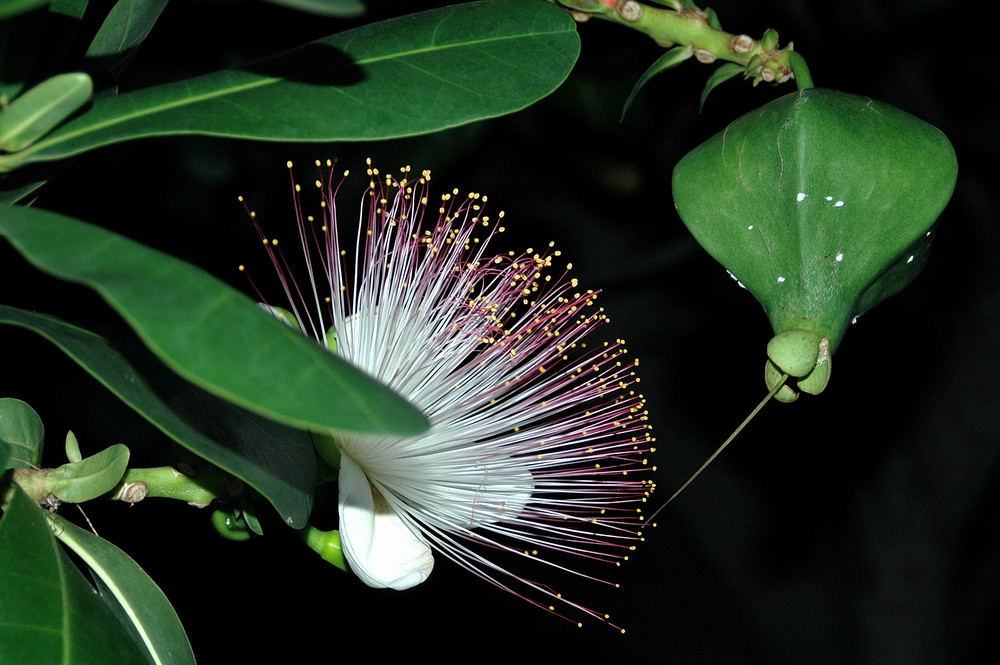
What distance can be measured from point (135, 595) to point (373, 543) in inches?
8.1

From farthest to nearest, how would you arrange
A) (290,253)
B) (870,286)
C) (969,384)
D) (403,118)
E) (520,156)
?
1. (969,384)
2. (520,156)
3. (290,253)
4. (870,286)
5. (403,118)

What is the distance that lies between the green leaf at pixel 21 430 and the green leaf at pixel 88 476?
4 cm

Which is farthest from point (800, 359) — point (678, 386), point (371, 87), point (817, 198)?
point (678, 386)

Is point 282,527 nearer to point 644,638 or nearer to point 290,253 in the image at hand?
point 290,253

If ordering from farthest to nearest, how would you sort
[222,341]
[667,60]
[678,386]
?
[678,386]
[667,60]
[222,341]

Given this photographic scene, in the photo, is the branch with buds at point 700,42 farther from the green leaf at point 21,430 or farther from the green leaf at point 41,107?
the green leaf at point 21,430

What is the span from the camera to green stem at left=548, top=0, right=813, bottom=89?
851mm

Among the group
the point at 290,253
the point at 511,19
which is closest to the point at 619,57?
the point at 290,253

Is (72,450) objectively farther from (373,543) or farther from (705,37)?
(705,37)

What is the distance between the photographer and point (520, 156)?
1868 millimetres

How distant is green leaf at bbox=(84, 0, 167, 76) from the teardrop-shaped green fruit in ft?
1.61

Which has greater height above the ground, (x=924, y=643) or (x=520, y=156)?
(x=520, y=156)

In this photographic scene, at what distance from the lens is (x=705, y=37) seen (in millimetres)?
857

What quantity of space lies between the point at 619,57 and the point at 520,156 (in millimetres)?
403
